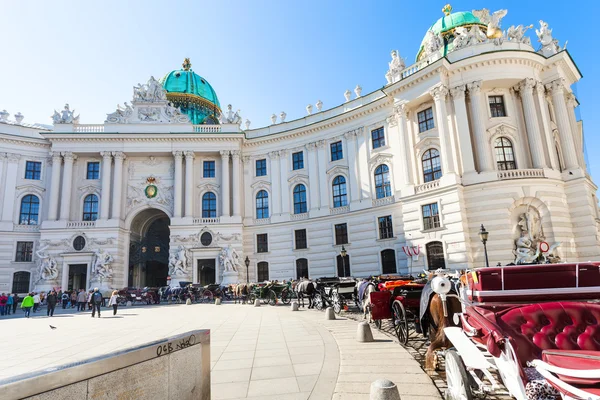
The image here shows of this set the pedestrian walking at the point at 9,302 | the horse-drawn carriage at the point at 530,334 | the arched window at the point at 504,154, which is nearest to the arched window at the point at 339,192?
the arched window at the point at 504,154

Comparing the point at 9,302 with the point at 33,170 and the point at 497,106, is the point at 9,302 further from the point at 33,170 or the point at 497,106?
the point at 497,106

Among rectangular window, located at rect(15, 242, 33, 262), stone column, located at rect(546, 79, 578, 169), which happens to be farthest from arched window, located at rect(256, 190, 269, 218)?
stone column, located at rect(546, 79, 578, 169)

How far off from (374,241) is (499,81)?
1570 centimetres

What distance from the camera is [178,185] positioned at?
36.5 metres

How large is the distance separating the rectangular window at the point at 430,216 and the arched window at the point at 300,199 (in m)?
12.7

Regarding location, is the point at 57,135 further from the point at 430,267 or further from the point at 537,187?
the point at 537,187

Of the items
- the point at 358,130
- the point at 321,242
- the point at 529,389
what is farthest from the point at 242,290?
the point at 529,389

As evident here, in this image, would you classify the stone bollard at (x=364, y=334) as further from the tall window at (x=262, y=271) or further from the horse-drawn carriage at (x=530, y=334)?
the tall window at (x=262, y=271)

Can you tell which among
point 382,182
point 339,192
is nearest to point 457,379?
point 382,182

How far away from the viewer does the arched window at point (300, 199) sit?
119 ft

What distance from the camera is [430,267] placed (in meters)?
26.4

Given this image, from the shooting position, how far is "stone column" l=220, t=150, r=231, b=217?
3622 cm

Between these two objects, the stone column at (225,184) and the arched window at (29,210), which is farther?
the stone column at (225,184)

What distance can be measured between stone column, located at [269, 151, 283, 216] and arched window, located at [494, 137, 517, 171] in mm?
19872
